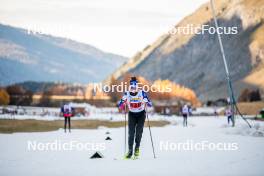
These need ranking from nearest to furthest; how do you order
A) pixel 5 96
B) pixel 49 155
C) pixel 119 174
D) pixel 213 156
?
pixel 119 174
pixel 213 156
pixel 49 155
pixel 5 96

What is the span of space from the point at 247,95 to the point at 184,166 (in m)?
151

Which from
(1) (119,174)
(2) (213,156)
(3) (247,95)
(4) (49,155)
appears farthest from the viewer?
(3) (247,95)

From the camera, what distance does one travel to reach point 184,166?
11.3 meters

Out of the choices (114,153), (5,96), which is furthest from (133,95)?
(5,96)

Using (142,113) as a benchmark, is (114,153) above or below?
below

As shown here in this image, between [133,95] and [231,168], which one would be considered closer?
[231,168]

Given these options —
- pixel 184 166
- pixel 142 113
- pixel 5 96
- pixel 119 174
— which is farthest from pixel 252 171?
pixel 5 96

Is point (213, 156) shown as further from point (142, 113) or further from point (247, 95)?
point (247, 95)

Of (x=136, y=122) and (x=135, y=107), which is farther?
(x=136, y=122)

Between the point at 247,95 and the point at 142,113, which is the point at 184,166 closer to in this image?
the point at 142,113

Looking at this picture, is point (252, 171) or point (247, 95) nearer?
point (252, 171)

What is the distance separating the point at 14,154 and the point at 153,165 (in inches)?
213

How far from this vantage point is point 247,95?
159 meters

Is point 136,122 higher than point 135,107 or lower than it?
lower
